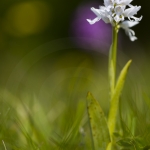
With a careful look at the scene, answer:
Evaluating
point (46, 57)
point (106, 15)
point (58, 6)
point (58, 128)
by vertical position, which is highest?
point (58, 6)

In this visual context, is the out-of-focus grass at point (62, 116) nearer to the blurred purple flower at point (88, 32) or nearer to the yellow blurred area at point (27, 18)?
the blurred purple flower at point (88, 32)

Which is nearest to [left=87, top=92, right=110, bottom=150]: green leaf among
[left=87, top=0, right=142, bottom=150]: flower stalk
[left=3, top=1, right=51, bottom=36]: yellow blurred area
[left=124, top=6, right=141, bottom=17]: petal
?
[left=87, top=0, right=142, bottom=150]: flower stalk

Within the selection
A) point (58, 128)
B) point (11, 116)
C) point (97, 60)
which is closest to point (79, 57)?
point (97, 60)

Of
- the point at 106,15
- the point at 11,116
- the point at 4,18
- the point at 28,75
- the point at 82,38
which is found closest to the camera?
the point at 106,15

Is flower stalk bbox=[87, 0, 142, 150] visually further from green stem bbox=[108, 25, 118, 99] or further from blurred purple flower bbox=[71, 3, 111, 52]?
blurred purple flower bbox=[71, 3, 111, 52]

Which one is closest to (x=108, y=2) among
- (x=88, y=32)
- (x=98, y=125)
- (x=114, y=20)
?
(x=114, y=20)

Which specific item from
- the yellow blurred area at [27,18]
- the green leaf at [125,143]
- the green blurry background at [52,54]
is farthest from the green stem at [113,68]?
the yellow blurred area at [27,18]

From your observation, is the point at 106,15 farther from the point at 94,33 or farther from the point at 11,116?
the point at 94,33
